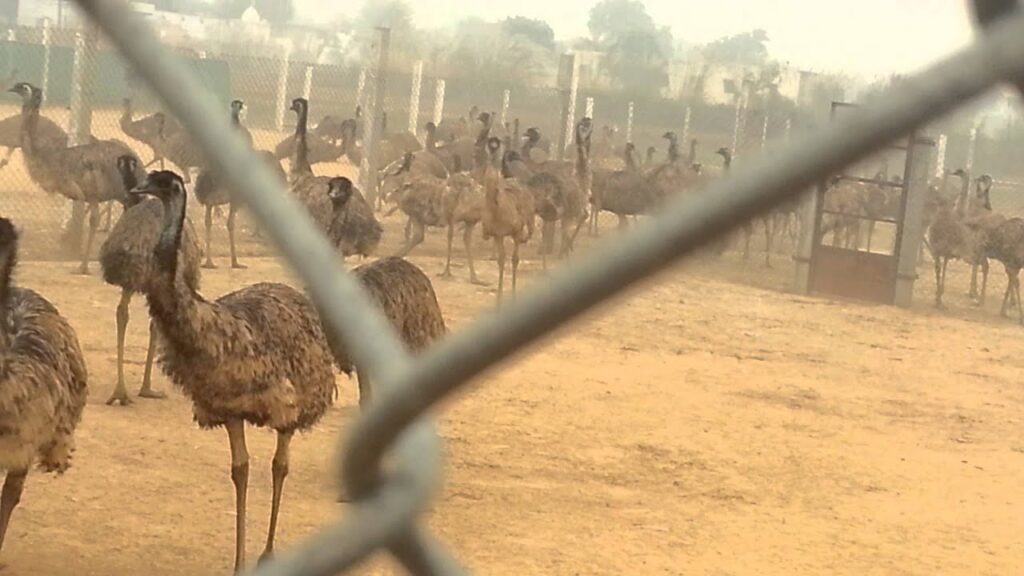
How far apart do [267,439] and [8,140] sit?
30.0 ft

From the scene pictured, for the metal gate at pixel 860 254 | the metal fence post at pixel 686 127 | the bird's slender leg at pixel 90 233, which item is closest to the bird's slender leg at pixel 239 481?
the bird's slender leg at pixel 90 233

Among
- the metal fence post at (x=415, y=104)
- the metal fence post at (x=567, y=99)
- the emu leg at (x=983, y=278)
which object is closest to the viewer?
the emu leg at (x=983, y=278)

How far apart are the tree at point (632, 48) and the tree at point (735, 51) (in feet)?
2.22

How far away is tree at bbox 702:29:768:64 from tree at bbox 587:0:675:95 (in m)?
0.68

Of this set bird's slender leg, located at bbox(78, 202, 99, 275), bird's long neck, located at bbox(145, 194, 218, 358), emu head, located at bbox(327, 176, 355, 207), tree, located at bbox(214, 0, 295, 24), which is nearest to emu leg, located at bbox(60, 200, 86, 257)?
bird's slender leg, located at bbox(78, 202, 99, 275)

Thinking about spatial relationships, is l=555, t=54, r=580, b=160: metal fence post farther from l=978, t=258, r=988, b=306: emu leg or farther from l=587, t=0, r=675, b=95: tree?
l=978, t=258, r=988, b=306: emu leg

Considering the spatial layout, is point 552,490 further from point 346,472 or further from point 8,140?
point 8,140

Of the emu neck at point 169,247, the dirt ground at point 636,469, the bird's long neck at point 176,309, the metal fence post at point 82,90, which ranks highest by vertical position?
the metal fence post at point 82,90

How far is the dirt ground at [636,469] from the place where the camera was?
5.27 metres

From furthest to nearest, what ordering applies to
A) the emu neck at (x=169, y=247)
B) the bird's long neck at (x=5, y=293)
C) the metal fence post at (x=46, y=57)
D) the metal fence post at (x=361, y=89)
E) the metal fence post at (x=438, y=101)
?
the metal fence post at (x=438, y=101) → the metal fence post at (x=361, y=89) → the metal fence post at (x=46, y=57) → the emu neck at (x=169, y=247) → the bird's long neck at (x=5, y=293)

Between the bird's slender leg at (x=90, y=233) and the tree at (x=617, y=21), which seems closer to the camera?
the bird's slender leg at (x=90, y=233)

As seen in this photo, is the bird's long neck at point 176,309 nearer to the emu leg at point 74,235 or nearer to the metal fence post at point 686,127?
the emu leg at point 74,235

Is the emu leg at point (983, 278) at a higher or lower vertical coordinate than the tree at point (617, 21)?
lower

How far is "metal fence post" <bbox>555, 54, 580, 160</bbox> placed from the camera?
20.9m
